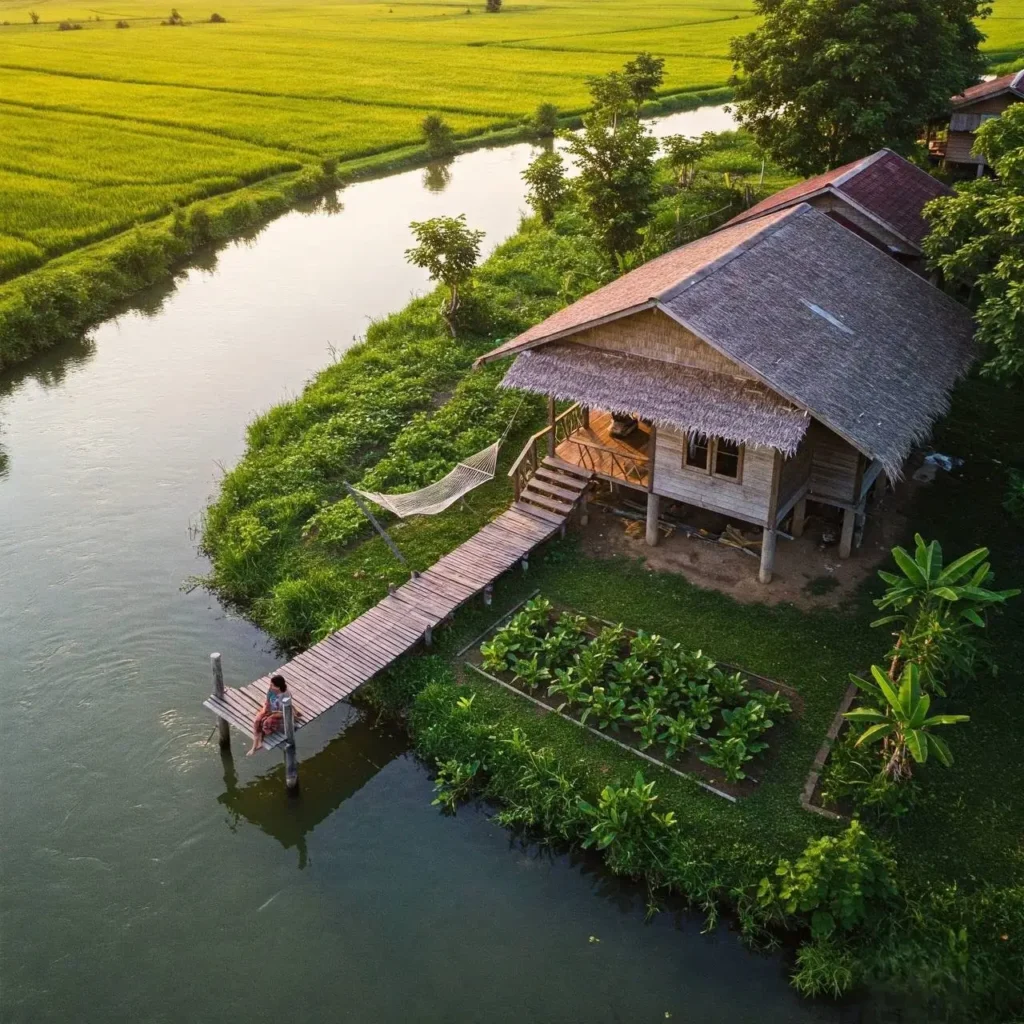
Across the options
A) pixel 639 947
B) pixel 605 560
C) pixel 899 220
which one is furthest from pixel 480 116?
pixel 639 947

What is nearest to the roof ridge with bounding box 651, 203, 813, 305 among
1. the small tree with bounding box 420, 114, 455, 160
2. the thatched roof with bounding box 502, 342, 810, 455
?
the thatched roof with bounding box 502, 342, 810, 455

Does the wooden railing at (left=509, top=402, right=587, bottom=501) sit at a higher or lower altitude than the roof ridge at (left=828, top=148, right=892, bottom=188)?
lower

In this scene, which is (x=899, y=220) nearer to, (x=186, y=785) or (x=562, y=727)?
(x=562, y=727)

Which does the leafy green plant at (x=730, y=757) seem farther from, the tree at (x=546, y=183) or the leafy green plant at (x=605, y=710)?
the tree at (x=546, y=183)

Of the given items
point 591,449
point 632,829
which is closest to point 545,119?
point 591,449

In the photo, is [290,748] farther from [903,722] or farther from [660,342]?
[660,342]

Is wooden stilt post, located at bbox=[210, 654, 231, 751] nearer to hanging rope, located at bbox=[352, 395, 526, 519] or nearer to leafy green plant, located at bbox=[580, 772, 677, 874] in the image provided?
hanging rope, located at bbox=[352, 395, 526, 519]
